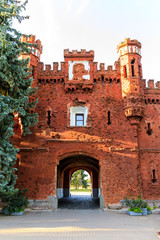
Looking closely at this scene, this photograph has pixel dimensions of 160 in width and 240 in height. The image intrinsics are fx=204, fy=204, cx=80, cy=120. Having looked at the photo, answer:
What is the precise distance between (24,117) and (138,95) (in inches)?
372

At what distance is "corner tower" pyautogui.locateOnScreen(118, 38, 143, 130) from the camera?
55.6 feet

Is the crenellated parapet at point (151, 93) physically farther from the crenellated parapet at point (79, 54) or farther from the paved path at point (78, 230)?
the paved path at point (78, 230)

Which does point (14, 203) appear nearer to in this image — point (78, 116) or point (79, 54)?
point (78, 116)

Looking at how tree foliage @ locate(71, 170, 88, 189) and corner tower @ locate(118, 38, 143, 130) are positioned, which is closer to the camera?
corner tower @ locate(118, 38, 143, 130)

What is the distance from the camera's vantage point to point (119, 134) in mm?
16906

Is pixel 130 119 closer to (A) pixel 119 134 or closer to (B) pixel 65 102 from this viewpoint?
(A) pixel 119 134

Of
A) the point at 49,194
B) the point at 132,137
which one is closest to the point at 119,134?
the point at 132,137

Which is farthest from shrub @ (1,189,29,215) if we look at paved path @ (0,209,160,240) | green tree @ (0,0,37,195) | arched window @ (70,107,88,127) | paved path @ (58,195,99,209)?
arched window @ (70,107,88,127)

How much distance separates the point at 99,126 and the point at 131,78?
5.03m

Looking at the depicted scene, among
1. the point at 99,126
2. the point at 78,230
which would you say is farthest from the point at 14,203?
the point at 99,126

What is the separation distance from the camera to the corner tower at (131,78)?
1695 centimetres

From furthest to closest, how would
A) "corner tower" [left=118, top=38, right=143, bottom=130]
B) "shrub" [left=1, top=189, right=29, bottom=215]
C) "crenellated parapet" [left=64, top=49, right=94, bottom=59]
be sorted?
"crenellated parapet" [left=64, top=49, right=94, bottom=59], "corner tower" [left=118, top=38, right=143, bottom=130], "shrub" [left=1, top=189, right=29, bottom=215]

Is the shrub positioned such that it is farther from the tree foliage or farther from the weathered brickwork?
the tree foliage

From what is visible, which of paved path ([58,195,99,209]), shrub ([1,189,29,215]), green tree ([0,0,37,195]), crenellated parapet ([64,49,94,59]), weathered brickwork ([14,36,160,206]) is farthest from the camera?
crenellated parapet ([64,49,94,59])
